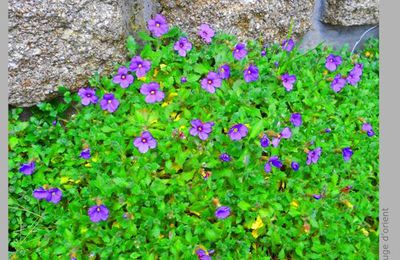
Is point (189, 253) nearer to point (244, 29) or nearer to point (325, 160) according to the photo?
point (325, 160)

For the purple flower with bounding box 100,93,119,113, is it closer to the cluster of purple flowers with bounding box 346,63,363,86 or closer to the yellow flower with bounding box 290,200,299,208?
the yellow flower with bounding box 290,200,299,208

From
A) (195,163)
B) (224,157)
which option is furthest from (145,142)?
(224,157)

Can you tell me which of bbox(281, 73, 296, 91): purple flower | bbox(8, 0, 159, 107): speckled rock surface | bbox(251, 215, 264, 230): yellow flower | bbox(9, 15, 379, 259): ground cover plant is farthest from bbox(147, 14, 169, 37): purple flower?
bbox(251, 215, 264, 230): yellow flower

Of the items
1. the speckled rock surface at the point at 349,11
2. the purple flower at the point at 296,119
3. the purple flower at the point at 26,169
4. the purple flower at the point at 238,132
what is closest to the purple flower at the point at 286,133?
the purple flower at the point at 296,119

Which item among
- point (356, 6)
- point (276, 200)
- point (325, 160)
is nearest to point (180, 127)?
point (276, 200)

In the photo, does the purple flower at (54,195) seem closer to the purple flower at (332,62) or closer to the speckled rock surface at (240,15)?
the speckled rock surface at (240,15)

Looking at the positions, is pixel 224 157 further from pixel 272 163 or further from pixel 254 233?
pixel 254 233
